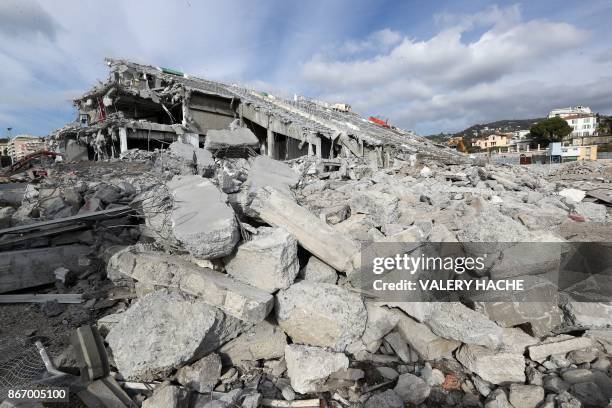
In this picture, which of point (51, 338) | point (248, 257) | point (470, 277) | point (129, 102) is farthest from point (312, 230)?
point (129, 102)

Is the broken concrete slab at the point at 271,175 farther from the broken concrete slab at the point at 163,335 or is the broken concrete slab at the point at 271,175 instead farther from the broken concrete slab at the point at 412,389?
the broken concrete slab at the point at 412,389

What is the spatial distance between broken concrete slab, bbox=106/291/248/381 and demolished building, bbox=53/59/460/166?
32.2 feet

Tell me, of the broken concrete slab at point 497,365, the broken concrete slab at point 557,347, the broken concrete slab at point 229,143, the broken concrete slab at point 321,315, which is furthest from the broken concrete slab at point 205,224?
the broken concrete slab at point 229,143

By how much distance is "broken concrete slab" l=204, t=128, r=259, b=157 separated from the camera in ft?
37.4

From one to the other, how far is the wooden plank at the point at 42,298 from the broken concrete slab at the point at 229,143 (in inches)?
313

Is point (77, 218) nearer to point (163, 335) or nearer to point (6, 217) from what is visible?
point (6, 217)

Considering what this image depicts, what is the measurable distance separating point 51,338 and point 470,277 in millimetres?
4507

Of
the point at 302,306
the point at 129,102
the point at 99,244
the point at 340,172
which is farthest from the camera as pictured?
the point at 129,102

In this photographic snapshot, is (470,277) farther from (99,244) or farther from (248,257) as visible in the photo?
(99,244)

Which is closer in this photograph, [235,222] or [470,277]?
[235,222]

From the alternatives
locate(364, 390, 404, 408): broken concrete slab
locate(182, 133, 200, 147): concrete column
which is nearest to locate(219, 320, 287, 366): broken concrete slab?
locate(364, 390, 404, 408): broken concrete slab

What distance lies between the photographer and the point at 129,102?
1753 cm

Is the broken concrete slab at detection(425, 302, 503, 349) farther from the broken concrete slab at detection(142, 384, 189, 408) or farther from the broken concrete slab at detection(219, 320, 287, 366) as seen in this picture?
the broken concrete slab at detection(142, 384, 189, 408)

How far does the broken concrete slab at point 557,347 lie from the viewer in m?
2.91
